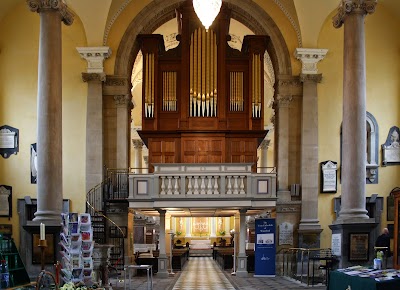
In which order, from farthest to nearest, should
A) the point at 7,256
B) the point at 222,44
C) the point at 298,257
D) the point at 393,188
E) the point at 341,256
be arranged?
the point at 222,44 < the point at 393,188 < the point at 298,257 < the point at 341,256 < the point at 7,256

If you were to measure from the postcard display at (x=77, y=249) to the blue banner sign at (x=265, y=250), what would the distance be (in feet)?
28.9

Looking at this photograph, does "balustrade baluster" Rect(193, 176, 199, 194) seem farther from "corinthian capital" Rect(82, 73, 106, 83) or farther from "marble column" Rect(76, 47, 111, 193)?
"corinthian capital" Rect(82, 73, 106, 83)

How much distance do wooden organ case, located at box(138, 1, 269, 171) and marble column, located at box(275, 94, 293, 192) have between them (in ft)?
2.07

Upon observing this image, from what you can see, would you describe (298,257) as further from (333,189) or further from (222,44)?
(222,44)

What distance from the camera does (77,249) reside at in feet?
41.3

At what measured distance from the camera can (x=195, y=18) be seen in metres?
23.6

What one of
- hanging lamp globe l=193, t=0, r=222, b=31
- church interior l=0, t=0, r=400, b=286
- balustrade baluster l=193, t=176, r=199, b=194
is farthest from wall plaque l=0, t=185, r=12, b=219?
hanging lamp globe l=193, t=0, r=222, b=31

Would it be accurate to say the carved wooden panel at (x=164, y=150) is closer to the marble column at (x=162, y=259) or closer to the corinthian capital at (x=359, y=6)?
the marble column at (x=162, y=259)

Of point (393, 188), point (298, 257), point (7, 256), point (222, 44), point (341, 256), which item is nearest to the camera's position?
point (7, 256)

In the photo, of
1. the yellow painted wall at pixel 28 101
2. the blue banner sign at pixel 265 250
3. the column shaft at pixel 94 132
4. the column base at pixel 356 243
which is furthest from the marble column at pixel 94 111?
the column base at pixel 356 243

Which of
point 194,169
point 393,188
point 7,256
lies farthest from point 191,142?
point 7,256

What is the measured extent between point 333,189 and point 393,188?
195cm

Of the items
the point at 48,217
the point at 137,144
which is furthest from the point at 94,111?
the point at 137,144

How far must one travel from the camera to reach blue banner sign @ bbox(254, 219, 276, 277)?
67.8 feet
